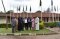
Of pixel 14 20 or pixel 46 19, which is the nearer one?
pixel 14 20

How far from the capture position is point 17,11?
6394cm

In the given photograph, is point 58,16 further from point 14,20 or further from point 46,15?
point 14,20

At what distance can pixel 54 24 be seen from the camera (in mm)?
41719

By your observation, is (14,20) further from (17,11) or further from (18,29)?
(17,11)

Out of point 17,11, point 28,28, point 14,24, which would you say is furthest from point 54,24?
point 17,11

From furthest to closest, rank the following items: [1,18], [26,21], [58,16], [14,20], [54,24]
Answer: [58,16]
[1,18]
[54,24]
[26,21]
[14,20]

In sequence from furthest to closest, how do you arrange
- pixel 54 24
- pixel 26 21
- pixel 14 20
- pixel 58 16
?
pixel 58 16
pixel 54 24
pixel 26 21
pixel 14 20

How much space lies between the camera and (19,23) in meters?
25.0

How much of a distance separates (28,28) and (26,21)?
3.16 ft

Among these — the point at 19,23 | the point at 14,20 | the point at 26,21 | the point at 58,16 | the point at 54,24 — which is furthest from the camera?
the point at 58,16

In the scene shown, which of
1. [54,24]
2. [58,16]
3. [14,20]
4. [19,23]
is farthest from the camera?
[58,16]

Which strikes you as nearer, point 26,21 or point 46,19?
point 26,21

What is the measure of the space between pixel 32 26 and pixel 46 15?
41.9 meters

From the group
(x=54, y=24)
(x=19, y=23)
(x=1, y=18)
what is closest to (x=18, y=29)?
(x=19, y=23)
